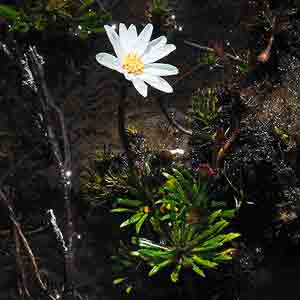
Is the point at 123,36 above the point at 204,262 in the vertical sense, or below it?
above

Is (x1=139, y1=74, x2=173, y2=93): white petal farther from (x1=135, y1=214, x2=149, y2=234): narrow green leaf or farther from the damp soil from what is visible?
(x1=135, y1=214, x2=149, y2=234): narrow green leaf

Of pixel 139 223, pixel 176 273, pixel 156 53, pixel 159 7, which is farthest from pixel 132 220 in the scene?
pixel 159 7

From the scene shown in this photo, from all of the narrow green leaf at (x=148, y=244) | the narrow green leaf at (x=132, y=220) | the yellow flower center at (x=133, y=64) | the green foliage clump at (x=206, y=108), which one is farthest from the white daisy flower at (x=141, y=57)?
the narrow green leaf at (x=148, y=244)

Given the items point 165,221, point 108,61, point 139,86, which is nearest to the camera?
point 108,61

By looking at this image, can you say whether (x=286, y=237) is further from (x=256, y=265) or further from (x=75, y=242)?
(x=75, y=242)

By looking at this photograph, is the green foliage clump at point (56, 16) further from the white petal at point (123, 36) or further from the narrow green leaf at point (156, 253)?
the narrow green leaf at point (156, 253)

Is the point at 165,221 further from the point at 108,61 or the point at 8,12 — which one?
the point at 8,12

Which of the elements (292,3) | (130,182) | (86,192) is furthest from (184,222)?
(292,3)

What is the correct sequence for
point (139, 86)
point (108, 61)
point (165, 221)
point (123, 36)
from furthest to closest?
point (165, 221)
point (123, 36)
point (139, 86)
point (108, 61)
